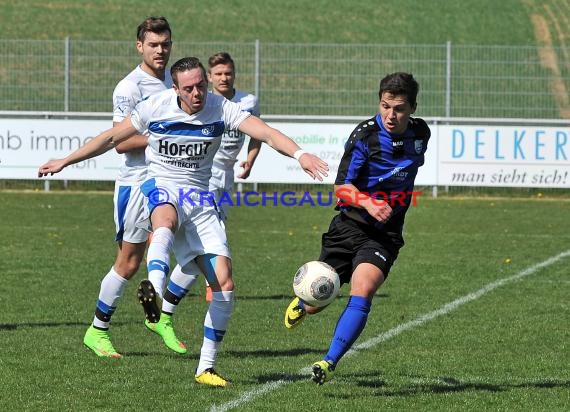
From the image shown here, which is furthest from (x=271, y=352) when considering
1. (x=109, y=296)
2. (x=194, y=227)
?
(x=194, y=227)

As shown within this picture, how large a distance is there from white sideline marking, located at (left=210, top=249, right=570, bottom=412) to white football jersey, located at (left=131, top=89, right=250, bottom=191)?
138cm

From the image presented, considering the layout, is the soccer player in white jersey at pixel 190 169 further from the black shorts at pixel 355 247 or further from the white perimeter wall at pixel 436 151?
the white perimeter wall at pixel 436 151

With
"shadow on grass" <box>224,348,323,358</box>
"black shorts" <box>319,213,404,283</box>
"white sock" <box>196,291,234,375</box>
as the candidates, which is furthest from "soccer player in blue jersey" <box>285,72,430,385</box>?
"shadow on grass" <box>224,348,323,358</box>

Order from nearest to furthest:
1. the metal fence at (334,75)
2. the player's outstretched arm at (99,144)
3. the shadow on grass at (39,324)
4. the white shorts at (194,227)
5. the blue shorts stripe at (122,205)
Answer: the white shorts at (194,227) < the player's outstretched arm at (99,144) < the blue shorts stripe at (122,205) < the shadow on grass at (39,324) < the metal fence at (334,75)

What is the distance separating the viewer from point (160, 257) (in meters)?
7.10

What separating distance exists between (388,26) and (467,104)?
14475mm

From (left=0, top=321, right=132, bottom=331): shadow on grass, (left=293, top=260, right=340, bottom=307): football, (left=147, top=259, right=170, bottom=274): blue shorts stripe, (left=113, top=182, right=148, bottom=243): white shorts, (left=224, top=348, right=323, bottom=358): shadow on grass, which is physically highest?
(left=113, top=182, right=148, bottom=243): white shorts

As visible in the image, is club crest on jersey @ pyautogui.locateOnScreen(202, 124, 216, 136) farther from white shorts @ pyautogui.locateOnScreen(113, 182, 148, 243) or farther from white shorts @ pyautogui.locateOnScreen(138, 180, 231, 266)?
white shorts @ pyautogui.locateOnScreen(113, 182, 148, 243)

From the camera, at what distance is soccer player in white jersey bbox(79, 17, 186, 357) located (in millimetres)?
8328

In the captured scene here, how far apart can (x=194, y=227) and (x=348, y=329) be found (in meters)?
1.19

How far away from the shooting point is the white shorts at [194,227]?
7.36 meters

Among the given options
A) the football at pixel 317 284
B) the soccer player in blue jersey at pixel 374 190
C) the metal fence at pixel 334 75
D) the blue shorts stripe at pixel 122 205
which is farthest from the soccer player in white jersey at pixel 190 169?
the metal fence at pixel 334 75

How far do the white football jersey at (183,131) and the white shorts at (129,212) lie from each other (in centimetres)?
89

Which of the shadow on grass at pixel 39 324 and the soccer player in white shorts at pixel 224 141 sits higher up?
the soccer player in white shorts at pixel 224 141
